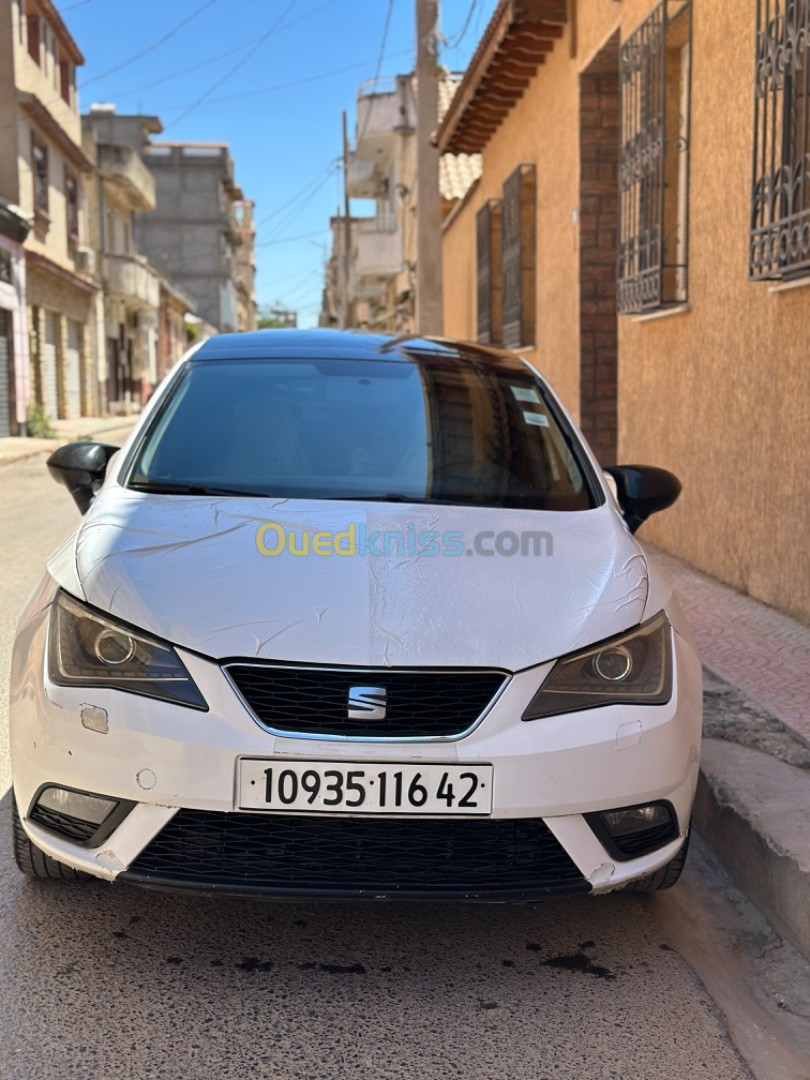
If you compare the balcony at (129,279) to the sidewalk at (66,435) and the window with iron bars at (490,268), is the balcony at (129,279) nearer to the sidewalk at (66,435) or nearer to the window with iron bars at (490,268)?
the sidewalk at (66,435)

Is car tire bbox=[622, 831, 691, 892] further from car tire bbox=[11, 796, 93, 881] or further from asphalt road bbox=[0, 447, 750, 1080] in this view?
car tire bbox=[11, 796, 93, 881]

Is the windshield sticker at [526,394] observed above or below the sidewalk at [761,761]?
above

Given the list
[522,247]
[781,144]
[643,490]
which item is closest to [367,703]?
[643,490]

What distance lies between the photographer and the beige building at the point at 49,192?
25.0 m

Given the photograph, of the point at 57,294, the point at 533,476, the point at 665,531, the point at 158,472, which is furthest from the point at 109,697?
the point at 57,294

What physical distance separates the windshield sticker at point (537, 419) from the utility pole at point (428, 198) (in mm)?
11719

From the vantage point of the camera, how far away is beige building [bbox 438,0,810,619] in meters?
5.81

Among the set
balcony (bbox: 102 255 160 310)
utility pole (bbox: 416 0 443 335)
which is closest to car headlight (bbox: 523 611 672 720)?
utility pole (bbox: 416 0 443 335)

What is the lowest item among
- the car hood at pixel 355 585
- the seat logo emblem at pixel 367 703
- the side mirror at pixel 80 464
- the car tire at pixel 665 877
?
the car tire at pixel 665 877

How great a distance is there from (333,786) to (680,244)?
6.60 m

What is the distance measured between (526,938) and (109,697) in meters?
1.18

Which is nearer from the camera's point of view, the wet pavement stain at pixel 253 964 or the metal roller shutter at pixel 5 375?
the wet pavement stain at pixel 253 964

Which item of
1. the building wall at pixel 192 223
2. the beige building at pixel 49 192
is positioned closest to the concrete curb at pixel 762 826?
the beige building at pixel 49 192

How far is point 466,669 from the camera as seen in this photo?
2.56 m
